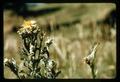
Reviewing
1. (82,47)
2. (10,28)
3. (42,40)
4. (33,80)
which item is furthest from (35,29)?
(10,28)

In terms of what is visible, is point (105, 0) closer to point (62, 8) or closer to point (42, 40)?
point (42, 40)

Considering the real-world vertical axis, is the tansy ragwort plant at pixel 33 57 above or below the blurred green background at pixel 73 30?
above

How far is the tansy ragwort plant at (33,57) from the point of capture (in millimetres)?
2637

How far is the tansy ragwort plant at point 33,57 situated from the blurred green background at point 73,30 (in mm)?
68

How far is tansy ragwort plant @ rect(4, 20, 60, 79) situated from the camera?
8.65 feet

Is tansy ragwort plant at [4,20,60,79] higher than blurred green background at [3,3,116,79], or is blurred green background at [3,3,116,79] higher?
tansy ragwort plant at [4,20,60,79]

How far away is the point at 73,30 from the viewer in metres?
6.54

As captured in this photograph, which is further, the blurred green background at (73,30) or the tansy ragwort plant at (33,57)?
the blurred green background at (73,30)

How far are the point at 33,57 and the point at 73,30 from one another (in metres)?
3.88

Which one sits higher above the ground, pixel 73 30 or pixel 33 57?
pixel 33 57

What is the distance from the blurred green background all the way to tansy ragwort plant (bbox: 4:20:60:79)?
2.7 inches

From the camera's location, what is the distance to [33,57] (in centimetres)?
268

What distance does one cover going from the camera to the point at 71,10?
851cm

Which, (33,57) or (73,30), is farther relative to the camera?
(73,30)
